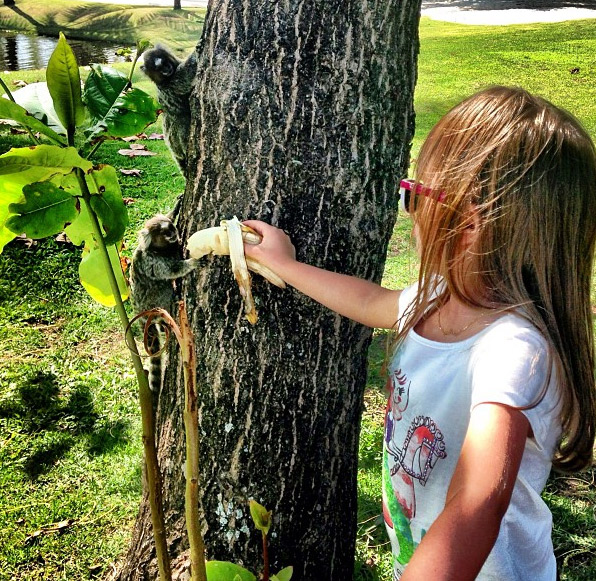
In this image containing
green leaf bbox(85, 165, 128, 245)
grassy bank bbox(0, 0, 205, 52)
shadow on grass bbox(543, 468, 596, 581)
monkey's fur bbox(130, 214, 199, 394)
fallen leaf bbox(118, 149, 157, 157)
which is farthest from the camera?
grassy bank bbox(0, 0, 205, 52)

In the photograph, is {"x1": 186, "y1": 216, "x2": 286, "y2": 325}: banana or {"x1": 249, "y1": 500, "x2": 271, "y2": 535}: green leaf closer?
{"x1": 249, "y1": 500, "x2": 271, "y2": 535}: green leaf

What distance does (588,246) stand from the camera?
3.94 feet

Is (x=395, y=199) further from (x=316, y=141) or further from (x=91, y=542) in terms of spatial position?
(x=91, y=542)

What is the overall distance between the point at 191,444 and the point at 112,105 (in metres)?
0.80

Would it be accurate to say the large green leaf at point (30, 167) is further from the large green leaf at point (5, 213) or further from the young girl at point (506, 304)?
the young girl at point (506, 304)

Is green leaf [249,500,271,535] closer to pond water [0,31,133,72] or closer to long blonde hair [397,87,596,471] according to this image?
long blonde hair [397,87,596,471]

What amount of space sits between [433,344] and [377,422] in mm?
1663

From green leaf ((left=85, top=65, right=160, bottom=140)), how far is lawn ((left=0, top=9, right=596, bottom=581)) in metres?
0.79

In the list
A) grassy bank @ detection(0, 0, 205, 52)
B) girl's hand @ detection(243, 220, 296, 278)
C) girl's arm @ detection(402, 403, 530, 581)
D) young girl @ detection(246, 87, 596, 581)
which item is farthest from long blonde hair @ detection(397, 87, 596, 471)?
grassy bank @ detection(0, 0, 205, 52)

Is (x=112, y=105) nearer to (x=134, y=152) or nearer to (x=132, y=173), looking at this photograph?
(x=132, y=173)

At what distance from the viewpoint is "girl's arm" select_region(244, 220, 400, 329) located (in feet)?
4.58

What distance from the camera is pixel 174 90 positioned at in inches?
72.8

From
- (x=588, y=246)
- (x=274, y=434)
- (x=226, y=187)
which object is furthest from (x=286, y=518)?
(x=588, y=246)

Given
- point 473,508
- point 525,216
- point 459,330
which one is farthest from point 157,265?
point 473,508
